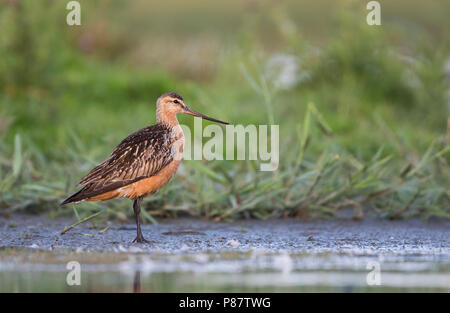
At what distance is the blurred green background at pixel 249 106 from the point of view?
7.23 metres

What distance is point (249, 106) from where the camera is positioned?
38.1 feet

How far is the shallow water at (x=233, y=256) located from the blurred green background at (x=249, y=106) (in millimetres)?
280

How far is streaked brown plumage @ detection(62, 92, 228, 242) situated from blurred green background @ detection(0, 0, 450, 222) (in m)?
0.81

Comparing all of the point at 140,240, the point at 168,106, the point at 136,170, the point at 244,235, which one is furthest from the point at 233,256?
the point at 168,106

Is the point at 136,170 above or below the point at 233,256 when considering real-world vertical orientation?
above

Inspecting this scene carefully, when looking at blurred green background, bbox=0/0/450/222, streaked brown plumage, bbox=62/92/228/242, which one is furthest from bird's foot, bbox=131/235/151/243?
blurred green background, bbox=0/0/450/222

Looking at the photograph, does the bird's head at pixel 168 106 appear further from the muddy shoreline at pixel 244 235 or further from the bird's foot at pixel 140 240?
the bird's foot at pixel 140 240

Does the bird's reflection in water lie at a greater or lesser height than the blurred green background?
lesser

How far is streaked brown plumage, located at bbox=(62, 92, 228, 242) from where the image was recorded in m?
6.03

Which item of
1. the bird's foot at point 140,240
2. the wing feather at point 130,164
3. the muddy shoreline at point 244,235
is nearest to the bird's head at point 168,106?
the wing feather at point 130,164

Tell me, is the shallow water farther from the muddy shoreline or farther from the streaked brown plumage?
the streaked brown plumage

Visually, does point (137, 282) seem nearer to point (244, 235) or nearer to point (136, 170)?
point (136, 170)

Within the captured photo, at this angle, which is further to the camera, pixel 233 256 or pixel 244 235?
pixel 244 235

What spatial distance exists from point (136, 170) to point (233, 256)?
1.16m
